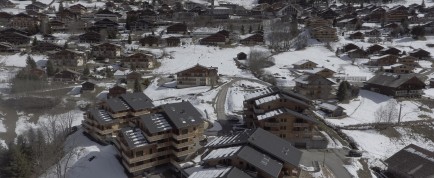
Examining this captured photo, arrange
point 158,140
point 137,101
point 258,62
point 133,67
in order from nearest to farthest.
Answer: point 158,140 < point 137,101 < point 133,67 < point 258,62

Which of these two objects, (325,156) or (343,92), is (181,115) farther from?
(343,92)

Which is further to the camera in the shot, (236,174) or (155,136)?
(155,136)

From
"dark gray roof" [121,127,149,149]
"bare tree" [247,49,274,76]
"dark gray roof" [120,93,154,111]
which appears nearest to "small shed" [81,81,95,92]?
"dark gray roof" [120,93,154,111]

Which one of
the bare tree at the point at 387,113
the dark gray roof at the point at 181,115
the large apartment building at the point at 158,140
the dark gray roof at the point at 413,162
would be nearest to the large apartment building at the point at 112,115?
the large apartment building at the point at 158,140

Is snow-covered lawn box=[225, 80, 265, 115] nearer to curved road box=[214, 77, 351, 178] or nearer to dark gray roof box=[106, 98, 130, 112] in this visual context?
curved road box=[214, 77, 351, 178]

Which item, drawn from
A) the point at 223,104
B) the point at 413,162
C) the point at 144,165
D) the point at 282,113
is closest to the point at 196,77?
the point at 223,104
